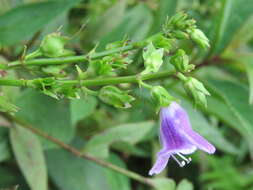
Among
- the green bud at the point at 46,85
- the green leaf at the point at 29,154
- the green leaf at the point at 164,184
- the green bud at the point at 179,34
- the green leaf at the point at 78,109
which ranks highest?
the green bud at the point at 179,34

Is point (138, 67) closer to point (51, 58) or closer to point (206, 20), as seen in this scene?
point (206, 20)

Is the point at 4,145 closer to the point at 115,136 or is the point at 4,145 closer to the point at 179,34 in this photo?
the point at 115,136

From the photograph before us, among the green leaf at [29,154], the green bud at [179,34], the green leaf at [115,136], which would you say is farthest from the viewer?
the green leaf at [115,136]

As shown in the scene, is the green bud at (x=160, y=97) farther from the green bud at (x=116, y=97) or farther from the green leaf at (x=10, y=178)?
the green leaf at (x=10, y=178)

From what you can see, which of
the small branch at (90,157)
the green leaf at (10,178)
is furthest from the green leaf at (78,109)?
the green leaf at (10,178)

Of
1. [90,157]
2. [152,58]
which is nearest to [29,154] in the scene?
[90,157]

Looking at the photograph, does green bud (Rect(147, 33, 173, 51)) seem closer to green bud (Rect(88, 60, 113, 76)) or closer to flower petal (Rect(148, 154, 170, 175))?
green bud (Rect(88, 60, 113, 76))
